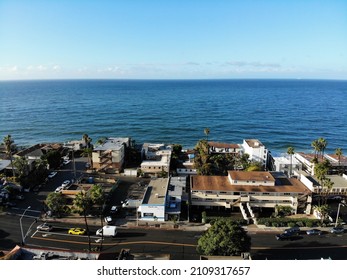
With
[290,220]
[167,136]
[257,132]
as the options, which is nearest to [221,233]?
[290,220]

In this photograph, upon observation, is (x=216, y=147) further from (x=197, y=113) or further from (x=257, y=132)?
(x=197, y=113)

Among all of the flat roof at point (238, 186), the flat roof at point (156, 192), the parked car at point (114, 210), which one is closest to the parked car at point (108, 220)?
the parked car at point (114, 210)

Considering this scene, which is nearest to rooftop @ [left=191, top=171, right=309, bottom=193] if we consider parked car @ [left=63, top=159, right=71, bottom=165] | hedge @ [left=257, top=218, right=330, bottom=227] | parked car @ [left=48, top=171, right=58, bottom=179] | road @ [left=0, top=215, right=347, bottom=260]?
hedge @ [left=257, top=218, right=330, bottom=227]

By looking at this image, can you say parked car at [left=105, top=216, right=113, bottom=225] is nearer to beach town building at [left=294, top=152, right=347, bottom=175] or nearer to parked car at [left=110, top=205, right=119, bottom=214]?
parked car at [left=110, top=205, right=119, bottom=214]

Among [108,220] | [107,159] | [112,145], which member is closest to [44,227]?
[108,220]

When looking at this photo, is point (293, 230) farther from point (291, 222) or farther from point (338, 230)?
point (338, 230)
